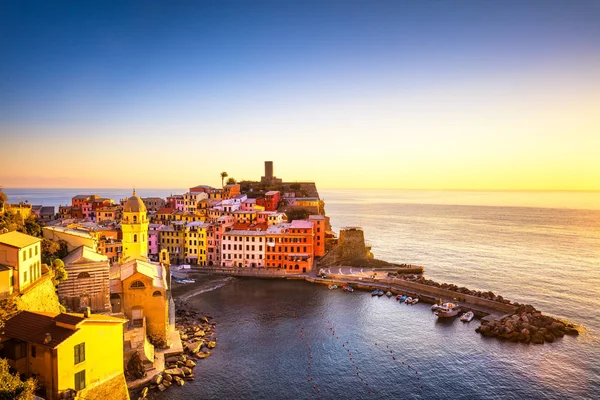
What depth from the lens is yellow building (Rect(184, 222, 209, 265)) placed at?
231ft

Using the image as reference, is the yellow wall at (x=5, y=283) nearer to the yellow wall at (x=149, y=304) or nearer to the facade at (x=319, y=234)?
the yellow wall at (x=149, y=304)

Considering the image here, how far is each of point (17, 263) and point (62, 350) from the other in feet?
24.7

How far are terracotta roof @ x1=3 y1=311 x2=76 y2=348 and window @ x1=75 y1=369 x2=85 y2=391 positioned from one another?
245 centimetres

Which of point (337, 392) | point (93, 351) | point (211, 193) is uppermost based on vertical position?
point (211, 193)

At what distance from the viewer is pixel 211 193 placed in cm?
9881

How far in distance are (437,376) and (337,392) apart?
9.07 meters

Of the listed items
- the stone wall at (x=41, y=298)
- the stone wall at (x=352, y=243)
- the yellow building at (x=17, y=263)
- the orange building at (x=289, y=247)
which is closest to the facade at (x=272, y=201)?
the orange building at (x=289, y=247)

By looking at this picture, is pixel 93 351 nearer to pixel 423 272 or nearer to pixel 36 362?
pixel 36 362

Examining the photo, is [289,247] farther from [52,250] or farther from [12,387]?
[12,387]

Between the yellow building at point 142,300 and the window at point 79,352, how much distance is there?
11.0m

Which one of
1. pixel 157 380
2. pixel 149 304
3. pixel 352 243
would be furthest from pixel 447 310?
pixel 149 304

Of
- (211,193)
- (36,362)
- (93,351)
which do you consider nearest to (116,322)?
(93,351)

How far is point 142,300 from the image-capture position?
33750mm

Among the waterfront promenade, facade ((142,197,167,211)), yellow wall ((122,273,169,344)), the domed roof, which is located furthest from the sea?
facade ((142,197,167,211))
